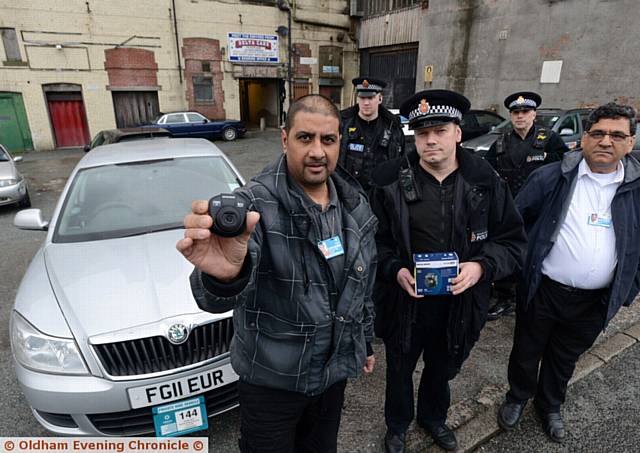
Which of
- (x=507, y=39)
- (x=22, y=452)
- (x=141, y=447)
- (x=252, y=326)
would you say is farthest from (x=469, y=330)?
(x=507, y=39)

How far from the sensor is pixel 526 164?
364 cm

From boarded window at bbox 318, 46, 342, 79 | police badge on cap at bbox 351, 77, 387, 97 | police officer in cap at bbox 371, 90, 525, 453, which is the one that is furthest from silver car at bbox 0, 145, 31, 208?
boarded window at bbox 318, 46, 342, 79

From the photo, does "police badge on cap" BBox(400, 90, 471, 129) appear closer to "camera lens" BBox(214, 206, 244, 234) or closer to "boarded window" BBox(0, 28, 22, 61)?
"camera lens" BBox(214, 206, 244, 234)

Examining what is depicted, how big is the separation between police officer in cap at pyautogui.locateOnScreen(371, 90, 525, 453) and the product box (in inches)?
0.8

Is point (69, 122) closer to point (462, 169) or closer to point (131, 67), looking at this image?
point (131, 67)

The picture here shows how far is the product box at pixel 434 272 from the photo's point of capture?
169cm

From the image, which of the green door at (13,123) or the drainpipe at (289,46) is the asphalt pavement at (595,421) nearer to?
the green door at (13,123)

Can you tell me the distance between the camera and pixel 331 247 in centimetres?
143

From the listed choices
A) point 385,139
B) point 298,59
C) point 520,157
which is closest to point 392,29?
point 298,59

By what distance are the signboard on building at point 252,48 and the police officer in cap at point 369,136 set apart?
1500 cm

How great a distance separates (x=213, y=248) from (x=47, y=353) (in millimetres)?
1451

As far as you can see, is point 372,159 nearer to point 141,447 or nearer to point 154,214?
point 154,214

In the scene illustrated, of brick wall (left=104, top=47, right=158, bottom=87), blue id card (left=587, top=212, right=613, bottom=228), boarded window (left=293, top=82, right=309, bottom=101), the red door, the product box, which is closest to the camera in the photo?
the product box

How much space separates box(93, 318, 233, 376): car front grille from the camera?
192 centimetres
